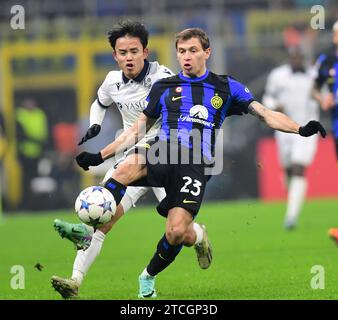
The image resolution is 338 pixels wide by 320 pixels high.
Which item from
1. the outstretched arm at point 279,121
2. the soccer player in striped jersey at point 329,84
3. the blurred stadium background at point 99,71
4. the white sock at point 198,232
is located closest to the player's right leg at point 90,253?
the white sock at point 198,232

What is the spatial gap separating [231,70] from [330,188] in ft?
11.1

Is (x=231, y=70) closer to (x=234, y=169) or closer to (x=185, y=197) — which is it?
(x=234, y=169)

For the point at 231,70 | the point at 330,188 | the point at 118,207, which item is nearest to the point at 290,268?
the point at 118,207

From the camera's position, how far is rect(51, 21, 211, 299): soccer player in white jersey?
7754mm

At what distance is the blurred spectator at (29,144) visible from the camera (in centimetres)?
2188

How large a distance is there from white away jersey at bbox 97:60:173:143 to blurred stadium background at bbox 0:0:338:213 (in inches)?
478

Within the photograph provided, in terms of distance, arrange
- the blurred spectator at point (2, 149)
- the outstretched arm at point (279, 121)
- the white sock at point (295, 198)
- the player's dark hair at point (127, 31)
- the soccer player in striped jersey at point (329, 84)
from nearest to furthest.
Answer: the outstretched arm at point (279, 121) → the player's dark hair at point (127, 31) → the soccer player in striped jersey at point (329, 84) → the white sock at point (295, 198) → the blurred spectator at point (2, 149)

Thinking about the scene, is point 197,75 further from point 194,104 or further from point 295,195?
point 295,195

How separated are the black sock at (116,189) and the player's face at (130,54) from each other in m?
1.06

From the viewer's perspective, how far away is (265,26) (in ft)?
74.3

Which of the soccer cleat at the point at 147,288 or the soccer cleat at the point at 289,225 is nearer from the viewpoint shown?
the soccer cleat at the point at 147,288

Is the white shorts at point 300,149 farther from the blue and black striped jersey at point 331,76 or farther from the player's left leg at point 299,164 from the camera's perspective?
the blue and black striped jersey at point 331,76

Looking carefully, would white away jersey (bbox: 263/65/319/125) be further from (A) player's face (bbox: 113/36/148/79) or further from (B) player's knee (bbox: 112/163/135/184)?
(B) player's knee (bbox: 112/163/135/184)

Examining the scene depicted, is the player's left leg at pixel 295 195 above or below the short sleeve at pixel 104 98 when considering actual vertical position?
below
